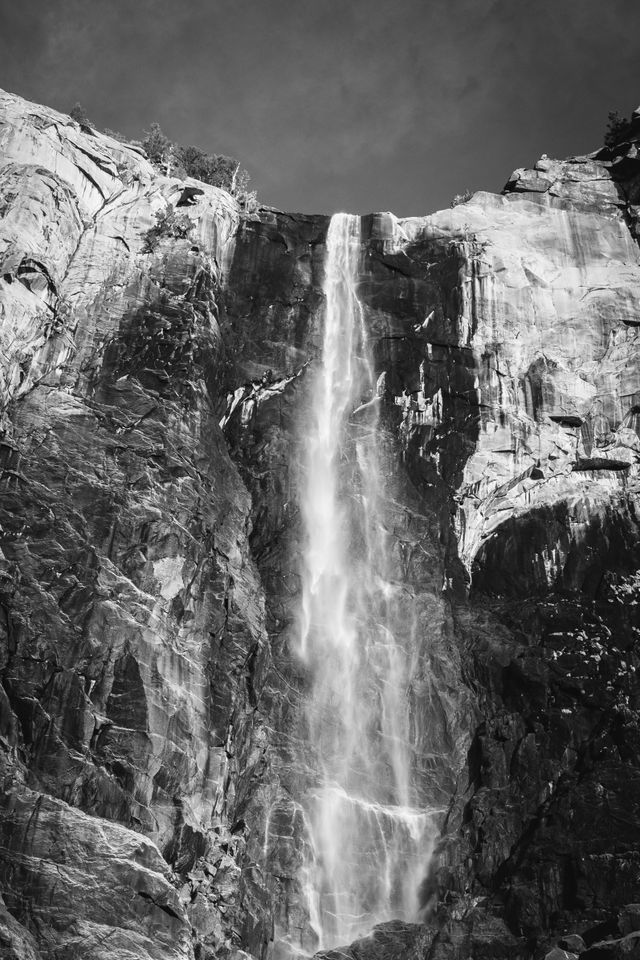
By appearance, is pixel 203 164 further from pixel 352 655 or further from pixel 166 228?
pixel 352 655

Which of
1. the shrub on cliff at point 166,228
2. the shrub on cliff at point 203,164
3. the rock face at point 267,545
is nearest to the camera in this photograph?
the rock face at point 267,545

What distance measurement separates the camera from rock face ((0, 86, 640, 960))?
34.1 m

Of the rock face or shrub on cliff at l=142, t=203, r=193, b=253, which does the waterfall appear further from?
shrub on cliff at l=142, t=203, r=193, b=253

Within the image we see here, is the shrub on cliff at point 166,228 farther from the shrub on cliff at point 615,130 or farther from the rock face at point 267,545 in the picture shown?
the shrub on cliff at point 615,130

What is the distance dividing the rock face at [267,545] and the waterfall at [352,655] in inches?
28.8

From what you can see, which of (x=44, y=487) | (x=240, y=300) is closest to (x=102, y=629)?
(x=44, y=487)

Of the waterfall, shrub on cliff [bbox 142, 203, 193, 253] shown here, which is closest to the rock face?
shrub on cliff [bbox 142, 203, 193, 253]

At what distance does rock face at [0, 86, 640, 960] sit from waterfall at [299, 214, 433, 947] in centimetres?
73

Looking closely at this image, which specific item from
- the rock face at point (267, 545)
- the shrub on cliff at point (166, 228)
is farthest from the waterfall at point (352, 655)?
the shrub on cliff at point (166, 228)

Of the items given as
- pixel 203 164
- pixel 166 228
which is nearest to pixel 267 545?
pixel 166 228

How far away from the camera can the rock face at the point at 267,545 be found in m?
34.1

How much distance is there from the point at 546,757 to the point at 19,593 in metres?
21.1

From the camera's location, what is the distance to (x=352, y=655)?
4459cm

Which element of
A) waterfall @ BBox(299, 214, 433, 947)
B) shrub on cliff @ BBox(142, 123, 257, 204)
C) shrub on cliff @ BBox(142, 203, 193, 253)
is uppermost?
shrub on cliff @ BBox(142, 123, 257, 204)
